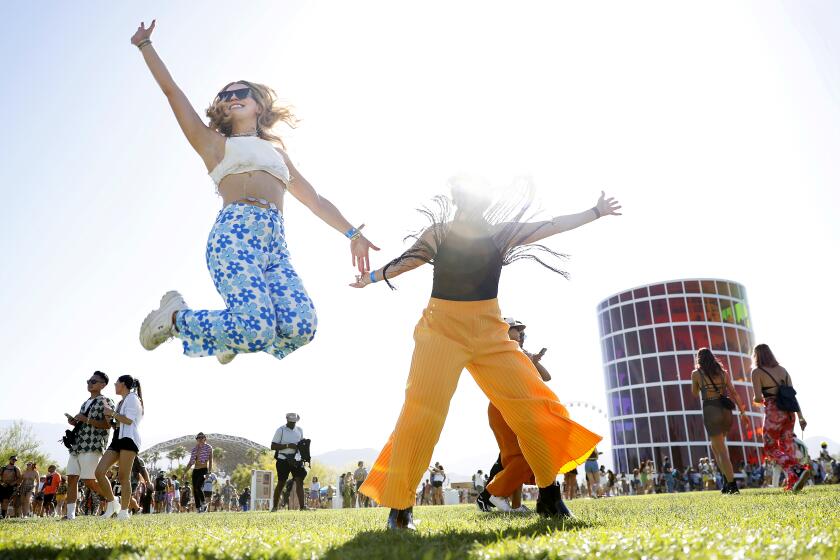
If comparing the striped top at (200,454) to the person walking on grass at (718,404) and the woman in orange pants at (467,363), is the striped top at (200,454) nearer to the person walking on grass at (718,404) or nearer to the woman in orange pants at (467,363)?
the person walking on grass at (718,404)

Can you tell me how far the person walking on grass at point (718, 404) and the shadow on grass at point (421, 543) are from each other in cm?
649

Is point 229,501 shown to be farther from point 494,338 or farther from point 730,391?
point 494,338

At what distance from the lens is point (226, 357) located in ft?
10.9

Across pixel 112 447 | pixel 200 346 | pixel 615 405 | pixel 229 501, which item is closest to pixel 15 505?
pixel 112 447

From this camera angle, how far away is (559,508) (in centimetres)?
456

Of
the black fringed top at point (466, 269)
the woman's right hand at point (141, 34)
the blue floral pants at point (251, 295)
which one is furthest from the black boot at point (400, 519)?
the woman's right hand at point (141, 34)

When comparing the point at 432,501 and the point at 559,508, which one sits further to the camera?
the point at 432,501

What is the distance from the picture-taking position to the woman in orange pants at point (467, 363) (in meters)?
3.94

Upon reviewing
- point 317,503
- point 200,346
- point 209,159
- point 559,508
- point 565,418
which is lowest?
point 317,503

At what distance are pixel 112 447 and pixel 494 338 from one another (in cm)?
663

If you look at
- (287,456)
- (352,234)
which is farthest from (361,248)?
(287,456)

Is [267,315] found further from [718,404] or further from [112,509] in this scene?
[718,404]

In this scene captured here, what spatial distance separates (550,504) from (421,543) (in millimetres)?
1964

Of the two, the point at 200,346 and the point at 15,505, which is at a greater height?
the point at 200,346
